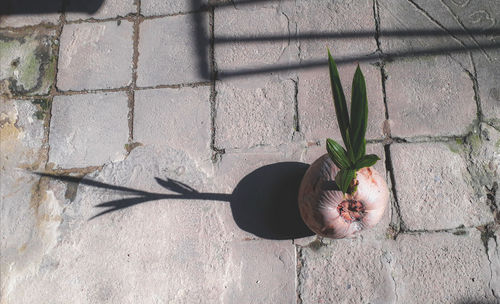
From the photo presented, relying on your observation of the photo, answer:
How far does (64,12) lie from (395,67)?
2032 millimetres

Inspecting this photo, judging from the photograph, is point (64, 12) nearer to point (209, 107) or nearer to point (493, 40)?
point (209, 107)

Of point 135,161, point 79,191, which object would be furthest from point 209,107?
point 79,191

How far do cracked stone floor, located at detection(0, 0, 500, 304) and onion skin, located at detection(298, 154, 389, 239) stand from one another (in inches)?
12.2

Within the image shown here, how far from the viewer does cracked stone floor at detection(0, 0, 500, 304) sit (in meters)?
2.04

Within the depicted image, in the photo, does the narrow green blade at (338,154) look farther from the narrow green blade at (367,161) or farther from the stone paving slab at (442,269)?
the stone paving slab at (442,269)

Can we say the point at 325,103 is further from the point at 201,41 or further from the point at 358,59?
the point at 201,41

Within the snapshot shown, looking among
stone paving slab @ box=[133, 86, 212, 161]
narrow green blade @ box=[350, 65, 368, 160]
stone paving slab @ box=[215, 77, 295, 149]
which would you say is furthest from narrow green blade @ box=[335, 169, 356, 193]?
stone paving slab @ box=[133, 86, 212, 161]

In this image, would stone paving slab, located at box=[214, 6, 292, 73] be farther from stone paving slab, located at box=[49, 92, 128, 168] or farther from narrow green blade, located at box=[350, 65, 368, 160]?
narrow green blade, located at box=[350, 65, 368, 160]

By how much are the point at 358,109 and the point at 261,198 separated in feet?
3.29

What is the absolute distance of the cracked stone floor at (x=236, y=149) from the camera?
2.04 meters

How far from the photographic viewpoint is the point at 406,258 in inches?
79.0

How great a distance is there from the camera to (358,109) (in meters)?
1.26

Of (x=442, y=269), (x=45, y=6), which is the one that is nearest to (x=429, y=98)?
(x=442, y=269)

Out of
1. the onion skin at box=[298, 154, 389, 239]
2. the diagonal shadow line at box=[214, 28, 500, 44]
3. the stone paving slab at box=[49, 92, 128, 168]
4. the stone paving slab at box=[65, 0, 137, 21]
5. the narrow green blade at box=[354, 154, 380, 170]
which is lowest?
the onion skin at box=[298, 154, 389, 239]
